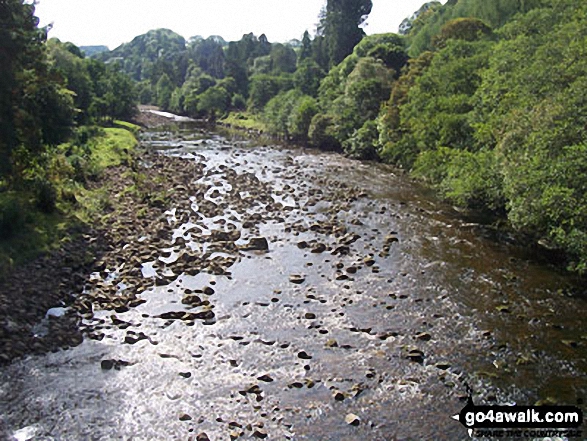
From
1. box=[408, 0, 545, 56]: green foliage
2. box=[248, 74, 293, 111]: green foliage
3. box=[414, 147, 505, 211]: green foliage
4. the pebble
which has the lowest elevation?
the pebble

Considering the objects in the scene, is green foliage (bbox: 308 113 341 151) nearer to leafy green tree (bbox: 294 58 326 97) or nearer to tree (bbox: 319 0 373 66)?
leafy green tree (bbox: 294 58 326 97)

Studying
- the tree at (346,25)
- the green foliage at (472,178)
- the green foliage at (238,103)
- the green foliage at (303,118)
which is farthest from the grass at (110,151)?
the green foliage at (238,103)

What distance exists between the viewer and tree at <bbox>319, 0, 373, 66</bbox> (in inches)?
4882

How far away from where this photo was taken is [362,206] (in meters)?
41.8

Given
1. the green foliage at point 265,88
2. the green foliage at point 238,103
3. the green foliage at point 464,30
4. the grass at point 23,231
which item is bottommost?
the grass at point 23,231

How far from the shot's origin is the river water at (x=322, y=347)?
15.5 m

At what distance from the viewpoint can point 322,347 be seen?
1962 centimetres

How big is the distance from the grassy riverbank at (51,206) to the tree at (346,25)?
88.1m

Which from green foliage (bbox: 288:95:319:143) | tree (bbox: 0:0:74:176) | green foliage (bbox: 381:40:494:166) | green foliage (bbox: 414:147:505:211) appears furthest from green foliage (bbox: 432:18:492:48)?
tree (bbox: 0:0:74:176)

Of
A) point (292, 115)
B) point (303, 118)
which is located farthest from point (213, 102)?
point (303, 118)

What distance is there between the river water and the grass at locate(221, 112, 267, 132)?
8030 centimetres

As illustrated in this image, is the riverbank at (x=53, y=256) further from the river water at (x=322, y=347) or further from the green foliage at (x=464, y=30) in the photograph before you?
the green foliage at (x=464, y=30)

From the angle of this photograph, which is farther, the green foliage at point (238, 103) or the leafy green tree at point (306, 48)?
the leafy green tree at point (306, 48)

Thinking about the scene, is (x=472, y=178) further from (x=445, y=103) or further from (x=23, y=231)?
(x=23, y=231)
